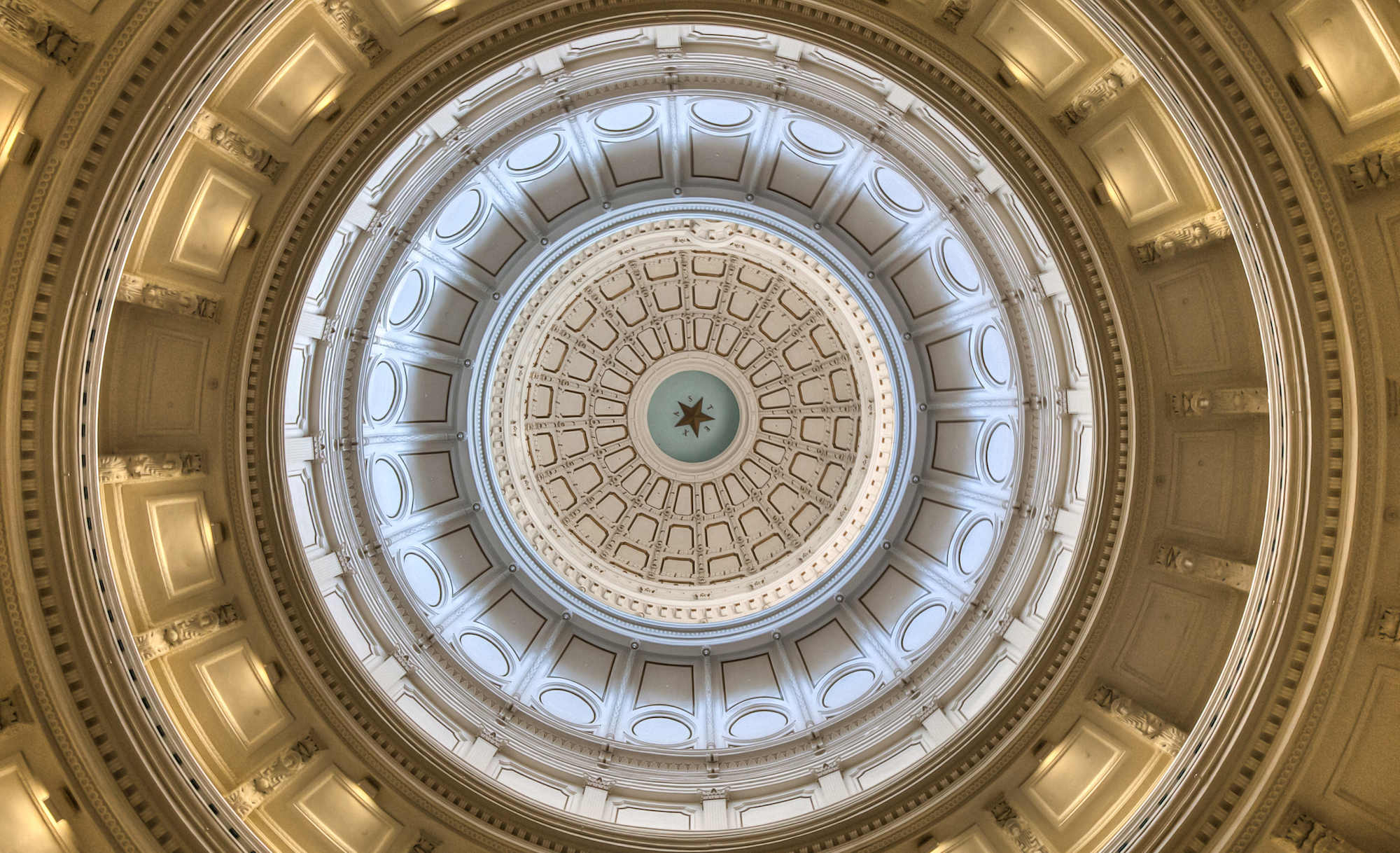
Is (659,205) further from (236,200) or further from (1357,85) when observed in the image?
(1357,85)

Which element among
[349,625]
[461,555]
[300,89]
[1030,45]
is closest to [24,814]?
[349,625]

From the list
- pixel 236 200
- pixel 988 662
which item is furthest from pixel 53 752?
pixel 988 662

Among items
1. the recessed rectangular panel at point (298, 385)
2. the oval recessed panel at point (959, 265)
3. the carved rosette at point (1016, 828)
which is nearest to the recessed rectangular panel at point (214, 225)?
the recessed rectangular panel at point (298, 385)

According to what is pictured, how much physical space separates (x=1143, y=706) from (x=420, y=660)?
45.4 feet

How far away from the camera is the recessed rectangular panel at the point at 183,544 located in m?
11.5

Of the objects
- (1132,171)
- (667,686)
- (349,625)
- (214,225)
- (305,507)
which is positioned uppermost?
(1132,171)

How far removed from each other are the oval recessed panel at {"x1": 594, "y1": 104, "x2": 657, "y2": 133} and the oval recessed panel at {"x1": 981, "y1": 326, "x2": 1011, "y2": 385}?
8774 millimetres

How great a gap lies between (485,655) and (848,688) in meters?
8.59

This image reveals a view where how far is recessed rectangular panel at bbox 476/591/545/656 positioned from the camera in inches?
720

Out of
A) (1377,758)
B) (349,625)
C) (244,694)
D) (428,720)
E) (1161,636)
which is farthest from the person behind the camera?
(428,720)

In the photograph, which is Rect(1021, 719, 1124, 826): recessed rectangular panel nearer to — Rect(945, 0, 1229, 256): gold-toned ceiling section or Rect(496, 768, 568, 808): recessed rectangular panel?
Rect(945, 0, 1229, 256): gold-toned ceiling section

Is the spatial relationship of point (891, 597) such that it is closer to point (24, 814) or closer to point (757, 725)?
point (757, 725)

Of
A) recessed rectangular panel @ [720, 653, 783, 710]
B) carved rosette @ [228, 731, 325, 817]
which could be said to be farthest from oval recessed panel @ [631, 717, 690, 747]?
carved rosette @ [228, 731, 325, 817]

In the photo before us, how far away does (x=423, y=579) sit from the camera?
1712 centimetres
